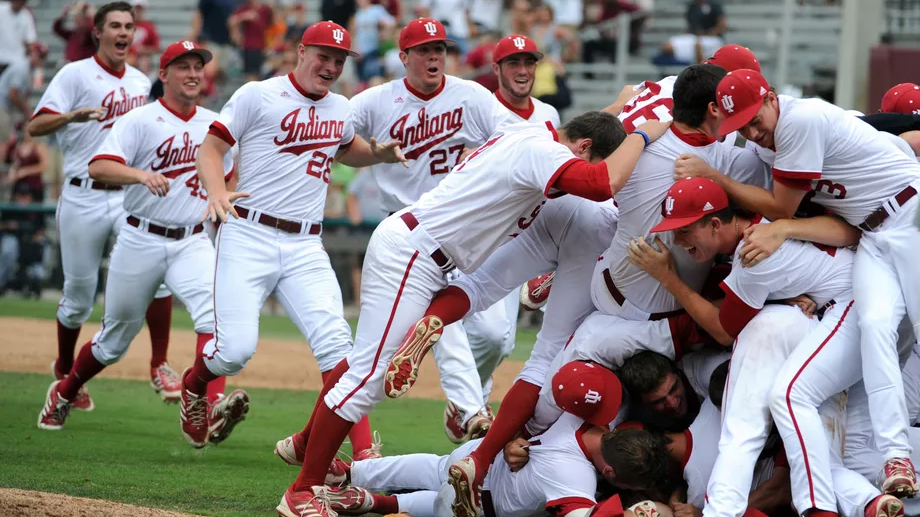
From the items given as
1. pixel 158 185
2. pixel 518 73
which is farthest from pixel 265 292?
pixel 518 73

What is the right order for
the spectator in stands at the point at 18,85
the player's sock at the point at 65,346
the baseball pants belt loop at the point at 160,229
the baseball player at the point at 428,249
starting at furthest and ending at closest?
the spectator in stands at the point at 18,85, the player's sock at the point at 65,346, the baseball pants belt loop at the point at 160,229, the baseball player at the point at 428,249

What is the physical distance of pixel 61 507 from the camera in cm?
519

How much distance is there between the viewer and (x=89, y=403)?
28.4ft

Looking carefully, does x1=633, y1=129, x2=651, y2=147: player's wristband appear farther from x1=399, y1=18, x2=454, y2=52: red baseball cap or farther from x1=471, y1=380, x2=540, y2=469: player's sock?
x1=399, y1=18, x2=454, y2=52: red baseball cap

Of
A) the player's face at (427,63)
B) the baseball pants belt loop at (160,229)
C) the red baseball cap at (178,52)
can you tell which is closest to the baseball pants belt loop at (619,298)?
the player's face at (427,63)

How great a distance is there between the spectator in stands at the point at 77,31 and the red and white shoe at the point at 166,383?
297cm

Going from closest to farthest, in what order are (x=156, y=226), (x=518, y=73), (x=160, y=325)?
1. (x=156, y=226)
2. (x=518, y=73)
3. (x=160, y=325)

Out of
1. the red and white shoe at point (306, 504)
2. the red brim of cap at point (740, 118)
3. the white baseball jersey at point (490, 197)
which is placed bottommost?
the red and white shoe at point (306, 504)

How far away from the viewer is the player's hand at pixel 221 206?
5.98 m

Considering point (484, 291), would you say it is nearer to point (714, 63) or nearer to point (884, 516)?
point (714, 63)

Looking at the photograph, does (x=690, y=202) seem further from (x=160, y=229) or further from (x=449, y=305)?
(x=160, y=229)

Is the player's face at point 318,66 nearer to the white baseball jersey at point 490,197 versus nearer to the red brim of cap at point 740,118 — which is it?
the white baseball jersey at point 490,197

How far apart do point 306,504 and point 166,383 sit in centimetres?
366

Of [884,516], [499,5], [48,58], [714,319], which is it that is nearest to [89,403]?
[714,319]
